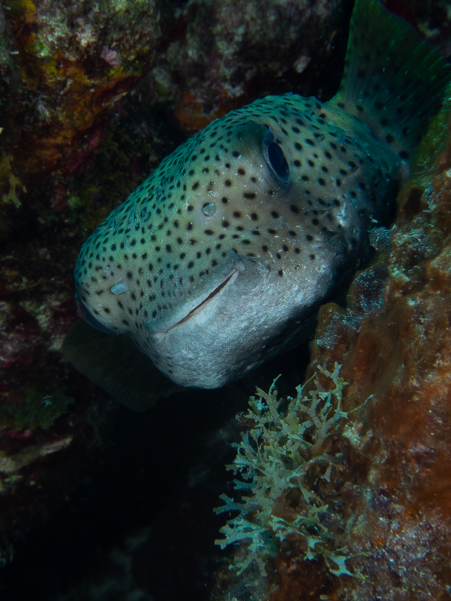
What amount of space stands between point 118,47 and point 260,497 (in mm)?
3241

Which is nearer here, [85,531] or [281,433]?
[281,433]

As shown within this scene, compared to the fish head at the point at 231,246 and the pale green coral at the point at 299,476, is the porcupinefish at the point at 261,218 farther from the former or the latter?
the pale green coral at the point at 299,476

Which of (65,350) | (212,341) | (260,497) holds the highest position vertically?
(65,350)

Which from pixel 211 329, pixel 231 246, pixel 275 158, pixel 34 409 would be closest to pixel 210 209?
pixel 231 246

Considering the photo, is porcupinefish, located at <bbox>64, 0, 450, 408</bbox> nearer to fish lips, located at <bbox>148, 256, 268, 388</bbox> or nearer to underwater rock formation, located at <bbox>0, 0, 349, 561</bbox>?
fish lips, located at <bbox>148, 256, 268, 388</bbox>

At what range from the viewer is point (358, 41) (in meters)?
2.86

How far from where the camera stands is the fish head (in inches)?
87.0

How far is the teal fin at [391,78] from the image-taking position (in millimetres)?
2699

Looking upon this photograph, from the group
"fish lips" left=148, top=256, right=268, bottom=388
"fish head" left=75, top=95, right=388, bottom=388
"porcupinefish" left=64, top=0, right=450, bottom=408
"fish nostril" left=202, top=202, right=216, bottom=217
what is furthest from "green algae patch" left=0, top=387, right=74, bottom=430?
"fish nostril" left=202, top=202, right=216, bottom=217

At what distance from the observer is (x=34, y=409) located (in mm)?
3713

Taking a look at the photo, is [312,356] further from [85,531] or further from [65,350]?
[85,531]

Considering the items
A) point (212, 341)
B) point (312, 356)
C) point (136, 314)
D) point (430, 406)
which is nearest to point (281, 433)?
point (312, 356)

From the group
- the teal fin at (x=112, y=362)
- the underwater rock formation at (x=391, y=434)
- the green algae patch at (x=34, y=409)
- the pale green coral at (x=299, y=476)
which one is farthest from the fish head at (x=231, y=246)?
the green algae patch at (x=34, y=409)

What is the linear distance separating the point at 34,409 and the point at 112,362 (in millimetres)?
1078
